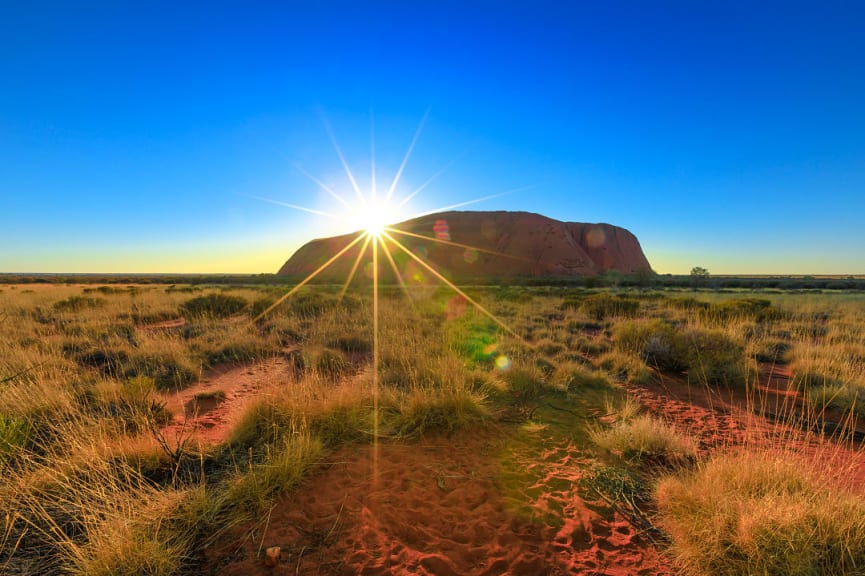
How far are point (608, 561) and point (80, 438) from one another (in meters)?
4.41

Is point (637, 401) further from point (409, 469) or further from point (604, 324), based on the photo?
point (604, 324)

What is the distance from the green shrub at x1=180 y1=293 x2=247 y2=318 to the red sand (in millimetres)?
12580

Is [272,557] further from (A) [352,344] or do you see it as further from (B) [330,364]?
(A) [352,344]

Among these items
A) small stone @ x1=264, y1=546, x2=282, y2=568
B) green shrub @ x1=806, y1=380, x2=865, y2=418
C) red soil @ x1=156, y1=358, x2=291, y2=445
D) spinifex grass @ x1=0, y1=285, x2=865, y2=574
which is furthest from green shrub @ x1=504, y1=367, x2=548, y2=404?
small stone @ x1=264, y1=546, x2=282, y2=568

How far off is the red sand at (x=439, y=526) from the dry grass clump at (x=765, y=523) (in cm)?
31

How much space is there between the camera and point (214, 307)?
1443cm

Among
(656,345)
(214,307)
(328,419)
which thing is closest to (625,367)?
(656,345)

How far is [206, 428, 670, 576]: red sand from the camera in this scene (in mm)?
2266

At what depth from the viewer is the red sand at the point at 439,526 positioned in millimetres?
2266

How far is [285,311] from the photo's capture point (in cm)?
1331

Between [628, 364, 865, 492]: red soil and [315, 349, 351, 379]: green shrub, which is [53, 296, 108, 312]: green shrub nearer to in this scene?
[315, 349, 351, 379]: green shrub

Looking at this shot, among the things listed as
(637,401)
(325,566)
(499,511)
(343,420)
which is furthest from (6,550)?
(637,401)

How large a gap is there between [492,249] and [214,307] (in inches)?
2090

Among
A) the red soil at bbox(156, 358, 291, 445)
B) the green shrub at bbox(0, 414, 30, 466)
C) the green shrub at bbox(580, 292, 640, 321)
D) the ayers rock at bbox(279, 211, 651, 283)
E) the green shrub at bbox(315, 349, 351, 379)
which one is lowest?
the red soil at bbox(156, 358, 291, 445)
